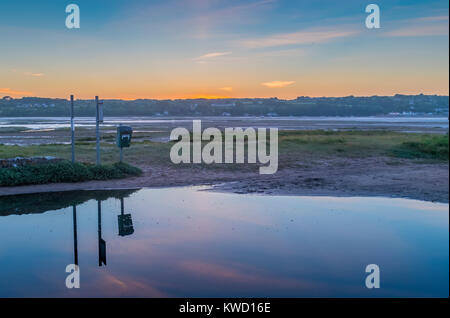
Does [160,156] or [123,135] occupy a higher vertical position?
[123,135]

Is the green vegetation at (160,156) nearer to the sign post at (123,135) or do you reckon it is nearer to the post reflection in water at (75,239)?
the sign post at (123,135)

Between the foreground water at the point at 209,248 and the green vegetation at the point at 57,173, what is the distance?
198cm

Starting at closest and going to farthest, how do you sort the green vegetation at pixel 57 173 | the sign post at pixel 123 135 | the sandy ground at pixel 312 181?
the sandy ground at pixel 312 181, the green vegetation at pixel 57 173, the sign post at pixel 123 135

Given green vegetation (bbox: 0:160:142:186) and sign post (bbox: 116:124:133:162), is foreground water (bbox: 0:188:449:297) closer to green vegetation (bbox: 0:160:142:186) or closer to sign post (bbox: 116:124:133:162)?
green vegetation (bbox: 0:160:142:186)

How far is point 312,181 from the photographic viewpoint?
13.3 m

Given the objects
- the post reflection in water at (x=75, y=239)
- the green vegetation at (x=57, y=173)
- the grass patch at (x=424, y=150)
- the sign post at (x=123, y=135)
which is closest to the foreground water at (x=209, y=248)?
the post reflection in water at (x=75, y=239)

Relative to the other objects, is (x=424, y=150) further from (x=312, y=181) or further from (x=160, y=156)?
(x=160, y=156)

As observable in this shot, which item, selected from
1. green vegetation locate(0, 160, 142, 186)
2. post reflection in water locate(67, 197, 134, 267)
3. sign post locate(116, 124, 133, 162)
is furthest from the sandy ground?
post reflection in water locate(67, 197, 134, 267)

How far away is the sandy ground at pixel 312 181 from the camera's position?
11727mm

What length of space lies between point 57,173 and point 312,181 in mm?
8505

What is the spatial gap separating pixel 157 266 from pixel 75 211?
428 centimetres

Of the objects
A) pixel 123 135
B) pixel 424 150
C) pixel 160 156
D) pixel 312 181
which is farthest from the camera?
pixel 424 150

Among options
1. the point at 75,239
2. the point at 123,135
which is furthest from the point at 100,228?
the point at 123,135
